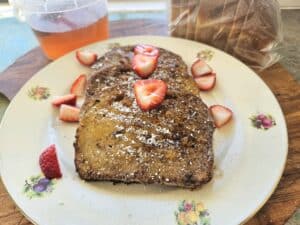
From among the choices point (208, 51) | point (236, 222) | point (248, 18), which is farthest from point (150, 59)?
point (236, 222)

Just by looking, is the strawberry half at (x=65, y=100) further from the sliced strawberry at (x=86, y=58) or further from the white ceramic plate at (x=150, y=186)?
the sliced strawberry at (x=86, y=58)

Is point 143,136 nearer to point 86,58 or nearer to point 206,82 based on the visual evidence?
point 206,82

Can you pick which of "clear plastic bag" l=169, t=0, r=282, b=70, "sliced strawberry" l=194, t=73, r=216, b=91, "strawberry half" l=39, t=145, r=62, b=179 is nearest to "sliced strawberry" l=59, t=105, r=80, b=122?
"strawberry half" l=39, t=145, r=62, b=179

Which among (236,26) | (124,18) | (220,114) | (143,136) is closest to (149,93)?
Result: (143,136)

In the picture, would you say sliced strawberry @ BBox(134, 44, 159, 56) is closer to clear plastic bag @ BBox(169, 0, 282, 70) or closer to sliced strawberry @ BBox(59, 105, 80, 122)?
clear plastic bag @ BBox(169, 0, 282, 70)

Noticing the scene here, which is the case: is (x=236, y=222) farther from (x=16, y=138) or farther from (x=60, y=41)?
(x=60, y=41)

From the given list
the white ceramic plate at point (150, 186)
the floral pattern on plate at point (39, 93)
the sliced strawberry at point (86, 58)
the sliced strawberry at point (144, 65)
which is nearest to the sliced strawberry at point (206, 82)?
the white ceramic plate at point (150, 186)
